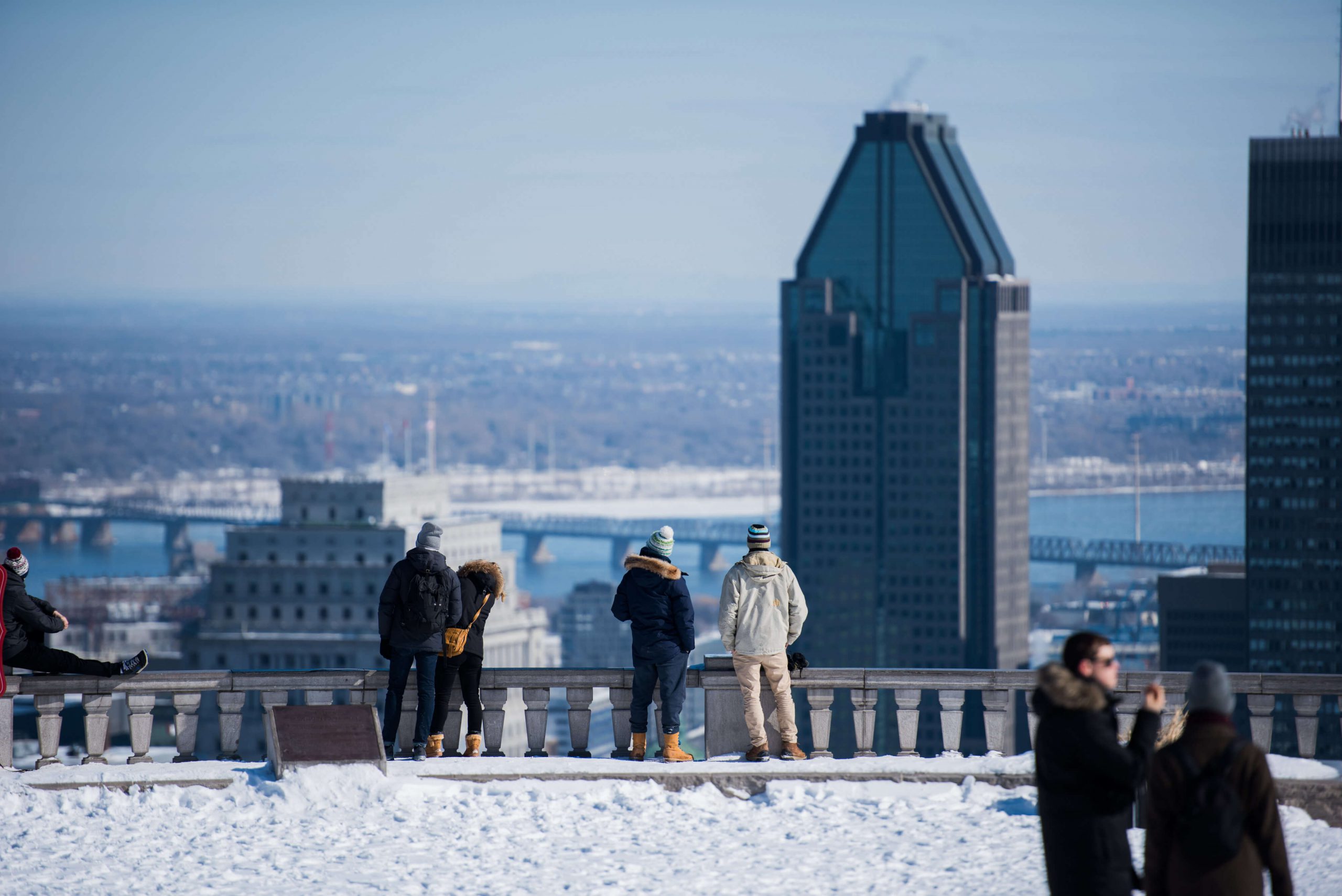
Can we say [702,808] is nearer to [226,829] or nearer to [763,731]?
[763,731]

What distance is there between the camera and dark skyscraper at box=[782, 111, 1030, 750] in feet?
527

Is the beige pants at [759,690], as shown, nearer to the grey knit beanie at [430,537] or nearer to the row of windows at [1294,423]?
the grey knit beanie at [430,537]

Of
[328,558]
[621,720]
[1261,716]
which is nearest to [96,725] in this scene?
[621,720]

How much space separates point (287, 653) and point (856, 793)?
80.6 meters

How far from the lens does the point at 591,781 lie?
16.1 meters

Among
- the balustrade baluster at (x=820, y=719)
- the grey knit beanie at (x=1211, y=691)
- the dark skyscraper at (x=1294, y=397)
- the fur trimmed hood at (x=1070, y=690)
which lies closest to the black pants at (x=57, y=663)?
the balustrade baluster at (x=820, y=719)

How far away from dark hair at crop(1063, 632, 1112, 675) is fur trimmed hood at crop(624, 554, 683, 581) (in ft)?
21.8

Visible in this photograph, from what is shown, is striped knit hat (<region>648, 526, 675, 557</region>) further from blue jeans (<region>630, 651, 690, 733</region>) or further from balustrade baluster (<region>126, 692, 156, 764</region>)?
balustrade baluster (<region>126, 692, 156, 764</region>)

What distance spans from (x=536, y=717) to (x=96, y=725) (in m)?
3.83

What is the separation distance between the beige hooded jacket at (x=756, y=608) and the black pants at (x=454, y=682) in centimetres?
226

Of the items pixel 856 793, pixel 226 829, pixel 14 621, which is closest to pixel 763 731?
pixel 856 793

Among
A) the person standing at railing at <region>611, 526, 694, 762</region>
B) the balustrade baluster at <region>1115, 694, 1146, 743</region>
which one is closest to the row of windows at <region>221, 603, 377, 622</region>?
the person standing at railing at <region>611, 526, 694, 762</region>

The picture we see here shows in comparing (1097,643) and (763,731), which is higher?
(1097,643)

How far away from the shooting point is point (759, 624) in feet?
52.6
